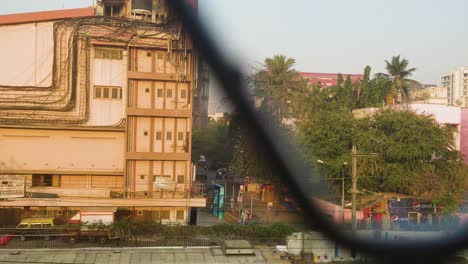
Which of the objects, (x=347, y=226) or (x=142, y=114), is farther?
(x=142, y=114)

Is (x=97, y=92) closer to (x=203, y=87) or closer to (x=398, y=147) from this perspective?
(x=398, y=147)

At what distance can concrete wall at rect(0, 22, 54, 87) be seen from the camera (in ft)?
15.5

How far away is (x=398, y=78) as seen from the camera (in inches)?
329

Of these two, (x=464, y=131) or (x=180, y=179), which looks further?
(x=464, y=131)

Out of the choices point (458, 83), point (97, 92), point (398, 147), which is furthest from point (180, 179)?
point (458, 83)

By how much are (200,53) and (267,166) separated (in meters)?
0.11

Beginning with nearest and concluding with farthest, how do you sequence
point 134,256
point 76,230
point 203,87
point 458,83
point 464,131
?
point 203,87
point 134,256
point 76,230
point 464,131
point 458,83

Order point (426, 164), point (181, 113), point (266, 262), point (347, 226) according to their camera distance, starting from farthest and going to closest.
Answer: point (426, 164)
point (181, 113)
point (266, 262)
point (347, 226)

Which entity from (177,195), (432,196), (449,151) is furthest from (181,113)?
(449,151)

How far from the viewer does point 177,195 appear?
16.1 ft

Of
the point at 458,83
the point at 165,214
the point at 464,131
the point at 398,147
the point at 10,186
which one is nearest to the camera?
the point at 10,186

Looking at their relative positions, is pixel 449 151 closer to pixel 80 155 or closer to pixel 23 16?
pixel 80 155

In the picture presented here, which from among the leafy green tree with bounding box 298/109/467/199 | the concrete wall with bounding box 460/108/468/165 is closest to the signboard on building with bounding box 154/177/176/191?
the leafy green tree with bounding box 298/109/467/199

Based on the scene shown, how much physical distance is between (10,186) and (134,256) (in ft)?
6.11
